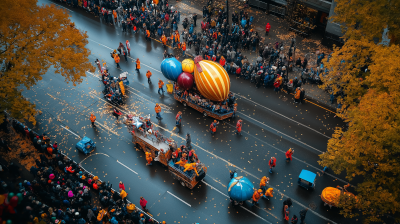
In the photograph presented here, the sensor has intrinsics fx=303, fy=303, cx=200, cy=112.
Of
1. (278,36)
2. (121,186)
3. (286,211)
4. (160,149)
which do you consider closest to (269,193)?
(286,211)

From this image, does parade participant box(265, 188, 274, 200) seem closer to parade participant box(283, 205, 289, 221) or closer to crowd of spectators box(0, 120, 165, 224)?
parade participant box(283, 205, 289, 221)

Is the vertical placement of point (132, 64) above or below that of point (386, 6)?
below

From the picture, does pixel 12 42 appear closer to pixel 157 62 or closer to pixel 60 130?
pixel 60 130

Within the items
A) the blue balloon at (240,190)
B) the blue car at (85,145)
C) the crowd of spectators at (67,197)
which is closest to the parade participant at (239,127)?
the blue balloon at (240,190)

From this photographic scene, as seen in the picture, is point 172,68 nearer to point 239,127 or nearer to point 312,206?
point 239,127

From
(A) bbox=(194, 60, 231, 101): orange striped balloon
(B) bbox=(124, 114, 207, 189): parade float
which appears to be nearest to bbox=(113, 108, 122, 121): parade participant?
(B) bbox=(124, 114, 207, 189): parade float

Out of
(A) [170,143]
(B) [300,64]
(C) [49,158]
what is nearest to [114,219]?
(A) [170,143]
